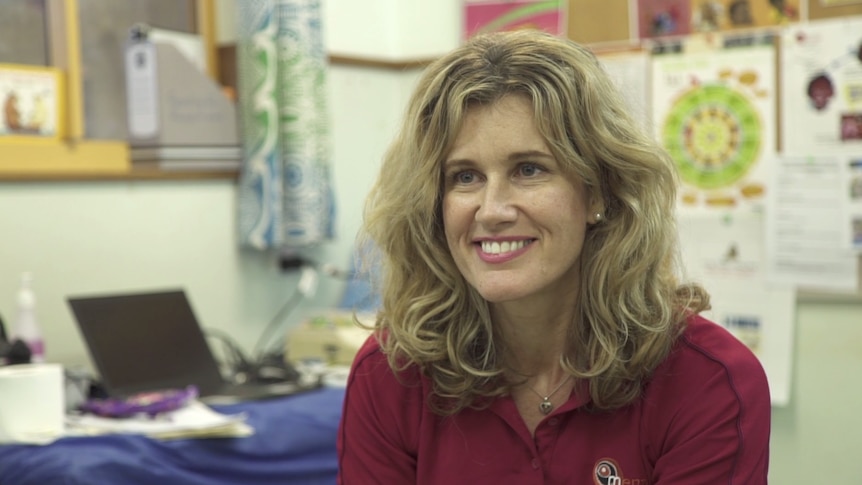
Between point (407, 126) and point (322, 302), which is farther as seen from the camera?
point (322, 302)

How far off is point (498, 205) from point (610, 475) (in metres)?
0.38

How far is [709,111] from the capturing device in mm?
2781

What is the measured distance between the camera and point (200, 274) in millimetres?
2846

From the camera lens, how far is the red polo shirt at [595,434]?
51.3 inches

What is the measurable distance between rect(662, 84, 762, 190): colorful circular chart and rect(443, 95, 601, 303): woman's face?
1.50m

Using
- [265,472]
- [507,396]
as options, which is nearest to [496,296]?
[507,396]

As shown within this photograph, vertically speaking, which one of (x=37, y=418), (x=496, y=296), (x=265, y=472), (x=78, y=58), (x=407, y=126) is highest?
(x=78, y=58)

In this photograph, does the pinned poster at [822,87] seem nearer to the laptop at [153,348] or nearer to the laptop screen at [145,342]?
the laptop at [153,348]

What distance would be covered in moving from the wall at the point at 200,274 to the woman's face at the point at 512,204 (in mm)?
1458

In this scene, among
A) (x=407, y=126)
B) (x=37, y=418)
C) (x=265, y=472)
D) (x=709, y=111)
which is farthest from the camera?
(x=709, y=111)

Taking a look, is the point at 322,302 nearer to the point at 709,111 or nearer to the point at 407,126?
the point at 709,111

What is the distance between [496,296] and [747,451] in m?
0.36

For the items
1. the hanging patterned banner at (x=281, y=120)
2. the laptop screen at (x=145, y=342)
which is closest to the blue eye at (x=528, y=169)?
the laptop screen at (x=145, y=342)

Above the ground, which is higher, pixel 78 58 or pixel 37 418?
pixel 78 58
